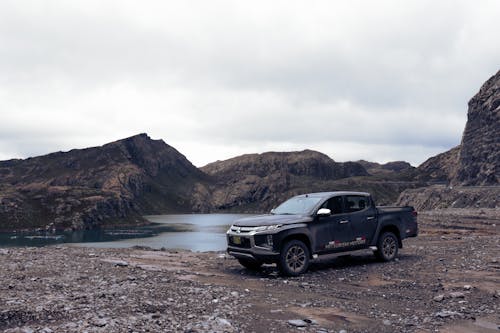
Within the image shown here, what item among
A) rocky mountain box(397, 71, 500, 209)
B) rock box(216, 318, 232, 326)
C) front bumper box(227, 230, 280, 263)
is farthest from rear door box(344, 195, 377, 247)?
rocky mountain box(397, 71, 500, 209)

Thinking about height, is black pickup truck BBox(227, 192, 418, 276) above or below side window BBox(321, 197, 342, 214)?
below

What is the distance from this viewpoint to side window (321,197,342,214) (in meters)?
13.7

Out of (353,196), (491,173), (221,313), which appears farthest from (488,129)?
(221,313)

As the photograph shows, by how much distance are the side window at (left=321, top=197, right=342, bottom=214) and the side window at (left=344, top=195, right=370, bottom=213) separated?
0.94ft

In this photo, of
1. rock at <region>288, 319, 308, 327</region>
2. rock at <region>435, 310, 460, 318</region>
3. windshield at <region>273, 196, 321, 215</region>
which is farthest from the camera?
windshield at <region>273, 196, 321, 215</region>

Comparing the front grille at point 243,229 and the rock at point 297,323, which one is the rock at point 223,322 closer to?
the rock at point 297,323

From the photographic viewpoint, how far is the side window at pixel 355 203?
14.2 metres

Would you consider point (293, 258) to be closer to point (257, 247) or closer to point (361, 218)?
point (257, 247)

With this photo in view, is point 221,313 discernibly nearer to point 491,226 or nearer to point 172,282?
point 172,282

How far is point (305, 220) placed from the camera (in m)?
12.9

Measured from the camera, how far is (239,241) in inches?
505

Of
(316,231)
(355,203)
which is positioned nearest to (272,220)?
(316,231)

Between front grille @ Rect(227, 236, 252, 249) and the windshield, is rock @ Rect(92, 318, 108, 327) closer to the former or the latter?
Result: front grille @ Rect(227, 236, 252, 249)

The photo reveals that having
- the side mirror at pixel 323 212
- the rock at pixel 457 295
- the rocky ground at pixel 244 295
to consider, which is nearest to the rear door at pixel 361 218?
the rocky ground at pixel 244 295
